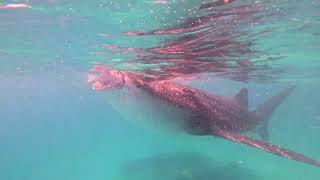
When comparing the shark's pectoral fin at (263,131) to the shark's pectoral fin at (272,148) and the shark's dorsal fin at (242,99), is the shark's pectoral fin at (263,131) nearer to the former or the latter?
the shark's dorsal fin at (242,99)

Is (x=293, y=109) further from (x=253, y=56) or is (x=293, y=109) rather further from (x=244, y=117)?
(x=244, y=117)

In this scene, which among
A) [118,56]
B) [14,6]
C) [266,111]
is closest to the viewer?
[14,6]

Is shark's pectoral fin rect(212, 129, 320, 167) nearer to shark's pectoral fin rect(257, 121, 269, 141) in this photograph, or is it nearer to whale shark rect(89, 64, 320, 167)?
whale shark rect(89, 64, 320, 167)

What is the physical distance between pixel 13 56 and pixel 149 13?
1543 cm

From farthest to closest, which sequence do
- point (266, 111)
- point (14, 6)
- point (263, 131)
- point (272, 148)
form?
point (266, 111), point (263, 131), point (14, 6), point (272, 148)

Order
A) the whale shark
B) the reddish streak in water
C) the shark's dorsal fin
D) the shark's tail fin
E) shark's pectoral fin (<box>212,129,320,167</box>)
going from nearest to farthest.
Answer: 1. shark's pectoral fin (<box>212,129,320,167</box>)
2. the whale shark
3. the shark's dorsal fin
4. the reddish streak in water
5. the shark's tail fin

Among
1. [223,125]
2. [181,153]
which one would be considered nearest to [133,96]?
[223,125]

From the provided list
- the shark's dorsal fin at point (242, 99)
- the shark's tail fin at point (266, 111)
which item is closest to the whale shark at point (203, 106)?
the shark's dorsal fin at point (242, 99)

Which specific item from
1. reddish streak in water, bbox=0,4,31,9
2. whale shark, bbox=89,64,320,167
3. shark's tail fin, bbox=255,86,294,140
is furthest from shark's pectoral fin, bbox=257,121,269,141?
reddish streak in water, bbox=0,4,31,9

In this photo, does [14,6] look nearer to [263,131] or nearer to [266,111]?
[266,111]

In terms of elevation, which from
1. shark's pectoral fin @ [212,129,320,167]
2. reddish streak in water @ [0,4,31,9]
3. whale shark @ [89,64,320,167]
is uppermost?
reddish streak in water @ [0,4,31,9]

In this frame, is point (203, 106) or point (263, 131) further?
point (263, 131)

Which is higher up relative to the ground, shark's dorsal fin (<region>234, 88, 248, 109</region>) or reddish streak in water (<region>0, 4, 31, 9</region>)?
reddish streak in water (<region>0, 4, 31, 9</region>)

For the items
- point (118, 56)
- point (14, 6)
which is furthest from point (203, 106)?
point (118, 56)
